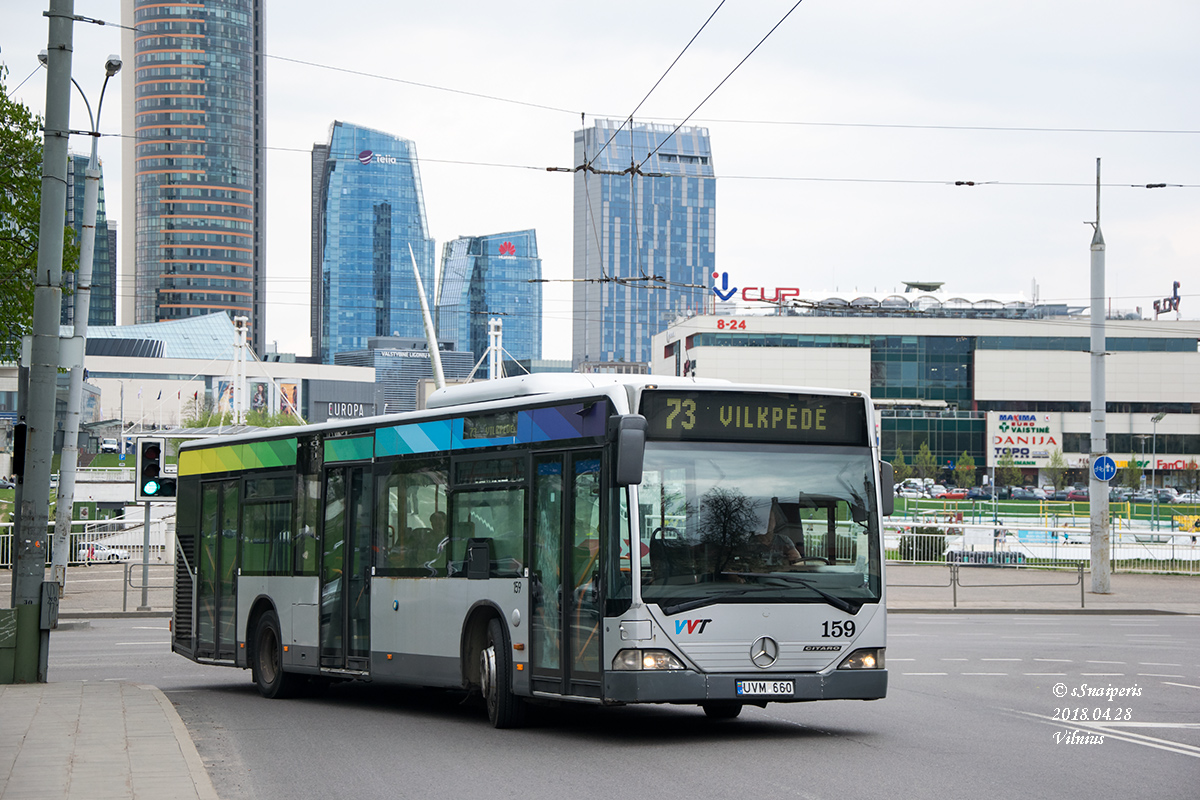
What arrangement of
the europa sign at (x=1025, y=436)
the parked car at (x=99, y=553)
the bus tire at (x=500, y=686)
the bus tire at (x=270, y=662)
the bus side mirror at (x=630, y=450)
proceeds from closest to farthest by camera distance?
the bus side mirror at (x=630, y=450) → the bus tire at (x=500, y=686) → the bus tire at (x=270, y=662) → the parked car at (x=99, y=553) → the europa sign at (x=1025, y=436)

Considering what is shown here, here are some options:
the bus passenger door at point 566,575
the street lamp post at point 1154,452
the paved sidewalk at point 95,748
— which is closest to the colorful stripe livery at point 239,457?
the paved sidewalk at point 95,748

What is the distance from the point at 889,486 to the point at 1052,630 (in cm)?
1449

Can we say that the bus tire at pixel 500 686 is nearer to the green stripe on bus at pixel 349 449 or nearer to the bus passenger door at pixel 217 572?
the green stripe on bus at pixel 349 449

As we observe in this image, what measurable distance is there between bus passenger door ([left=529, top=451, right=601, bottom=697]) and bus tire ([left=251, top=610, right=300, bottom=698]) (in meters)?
5.22

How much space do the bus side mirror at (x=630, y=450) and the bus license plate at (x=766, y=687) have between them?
1.82 metres

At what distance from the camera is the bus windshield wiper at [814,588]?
408 inches

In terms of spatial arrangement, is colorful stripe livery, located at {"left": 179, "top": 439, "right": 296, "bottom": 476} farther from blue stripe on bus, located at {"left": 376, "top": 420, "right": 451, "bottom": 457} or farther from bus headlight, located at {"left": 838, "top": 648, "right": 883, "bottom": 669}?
bus headlight, located at {"left": 838, "top": 648, "right": 883, "bottom": 669}

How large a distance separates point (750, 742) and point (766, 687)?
0.47m

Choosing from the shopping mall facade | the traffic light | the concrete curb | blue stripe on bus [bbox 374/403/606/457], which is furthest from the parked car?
the shopping mall facade

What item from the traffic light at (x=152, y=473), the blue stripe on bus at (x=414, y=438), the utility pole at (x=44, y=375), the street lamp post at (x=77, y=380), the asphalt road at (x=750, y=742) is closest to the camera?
the asphalt road at (x=750, y=742)

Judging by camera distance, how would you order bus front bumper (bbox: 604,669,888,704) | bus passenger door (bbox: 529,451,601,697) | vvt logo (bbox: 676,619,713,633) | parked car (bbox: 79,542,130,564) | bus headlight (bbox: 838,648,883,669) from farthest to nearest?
parked car (bbox: 79,542,130,564), bus headlight (bbox: 838,648,883,669), bus passenger door (bbox: 529,451,601,697), vvt logo (bbox: 676,619,713,633), bus front bumper (bbox: 604,669,888,704)

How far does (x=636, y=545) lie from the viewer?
10.1m

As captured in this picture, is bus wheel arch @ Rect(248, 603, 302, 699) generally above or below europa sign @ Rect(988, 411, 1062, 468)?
below

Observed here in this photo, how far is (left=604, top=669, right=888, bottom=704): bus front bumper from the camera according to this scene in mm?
10047
